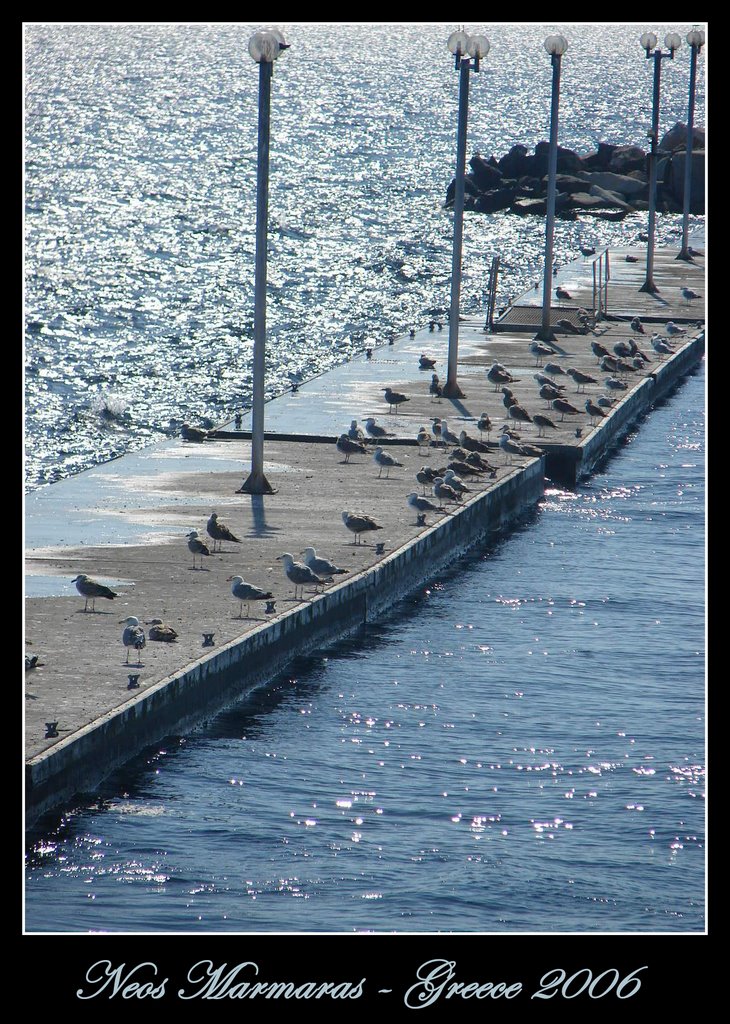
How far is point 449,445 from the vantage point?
37.7m

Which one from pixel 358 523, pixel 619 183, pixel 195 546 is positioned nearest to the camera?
pixel 195 546

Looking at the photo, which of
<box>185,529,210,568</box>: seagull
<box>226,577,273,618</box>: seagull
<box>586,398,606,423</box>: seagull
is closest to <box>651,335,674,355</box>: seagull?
<box>586,398,606,423</box>: seagull

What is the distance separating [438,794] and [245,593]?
14.8 ft

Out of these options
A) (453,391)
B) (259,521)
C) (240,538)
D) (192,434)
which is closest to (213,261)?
(453,391)

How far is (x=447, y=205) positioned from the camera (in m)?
119

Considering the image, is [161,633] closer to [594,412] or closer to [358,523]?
[358,523]

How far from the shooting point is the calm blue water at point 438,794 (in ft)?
59.6

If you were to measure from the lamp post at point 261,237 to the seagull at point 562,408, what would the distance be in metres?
10.4

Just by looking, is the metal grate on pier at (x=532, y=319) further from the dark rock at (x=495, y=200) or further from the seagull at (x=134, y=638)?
the dark rock at (x=495, y=200)

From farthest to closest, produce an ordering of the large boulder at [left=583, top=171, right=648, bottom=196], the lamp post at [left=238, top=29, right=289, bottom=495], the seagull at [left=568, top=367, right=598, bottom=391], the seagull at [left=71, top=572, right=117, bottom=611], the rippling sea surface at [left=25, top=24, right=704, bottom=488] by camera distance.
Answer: the large boulder at [left=583, top=171, right=648, bottom=196] → the rippling sea surface at [left=25, top=24, right=704, bottom=488] → the seagull at [left=568, top=367, right=598, bottom=391] → the lamp post at [left=238, top=29, right=289, bottom=495] → the seagull at [left=71, top=572, right=117, bottom=611]

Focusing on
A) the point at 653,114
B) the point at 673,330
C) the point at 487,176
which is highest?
the point at 487,176

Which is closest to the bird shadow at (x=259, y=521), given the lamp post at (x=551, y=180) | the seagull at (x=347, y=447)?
the seagull at (x=347, y=447)

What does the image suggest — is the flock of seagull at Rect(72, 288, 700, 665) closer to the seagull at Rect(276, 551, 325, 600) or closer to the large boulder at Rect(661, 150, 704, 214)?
the seagull at Rect(276, 551, 325, 600)

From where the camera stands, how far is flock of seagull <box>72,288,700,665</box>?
82.0 ft
